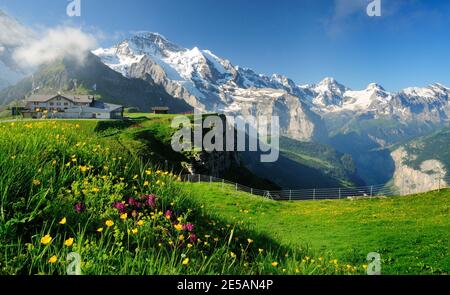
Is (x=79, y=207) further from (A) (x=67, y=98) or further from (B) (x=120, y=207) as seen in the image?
(A) (x=67, y=98)

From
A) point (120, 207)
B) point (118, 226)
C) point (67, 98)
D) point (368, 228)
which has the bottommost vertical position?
point (368, 228)

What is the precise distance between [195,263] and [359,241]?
61.4ft

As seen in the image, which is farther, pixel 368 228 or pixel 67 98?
pixel 67 98

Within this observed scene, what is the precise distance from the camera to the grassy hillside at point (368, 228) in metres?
17.4

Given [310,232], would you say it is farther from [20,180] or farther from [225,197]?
[20,180]

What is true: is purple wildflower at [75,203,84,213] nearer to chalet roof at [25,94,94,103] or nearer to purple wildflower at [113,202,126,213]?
A: purple wildflower at [113,202,126,213]

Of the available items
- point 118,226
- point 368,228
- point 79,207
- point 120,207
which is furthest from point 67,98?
point 118,226

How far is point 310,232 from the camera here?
86.1 feet

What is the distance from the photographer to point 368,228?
87.9ft

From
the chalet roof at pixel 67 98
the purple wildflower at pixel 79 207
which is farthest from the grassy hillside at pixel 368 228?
the chalet roof at pixel 67 98

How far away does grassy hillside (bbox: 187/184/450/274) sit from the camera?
684 inches

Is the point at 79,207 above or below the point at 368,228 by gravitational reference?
above

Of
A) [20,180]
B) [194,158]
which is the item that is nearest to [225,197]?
[20,180]
